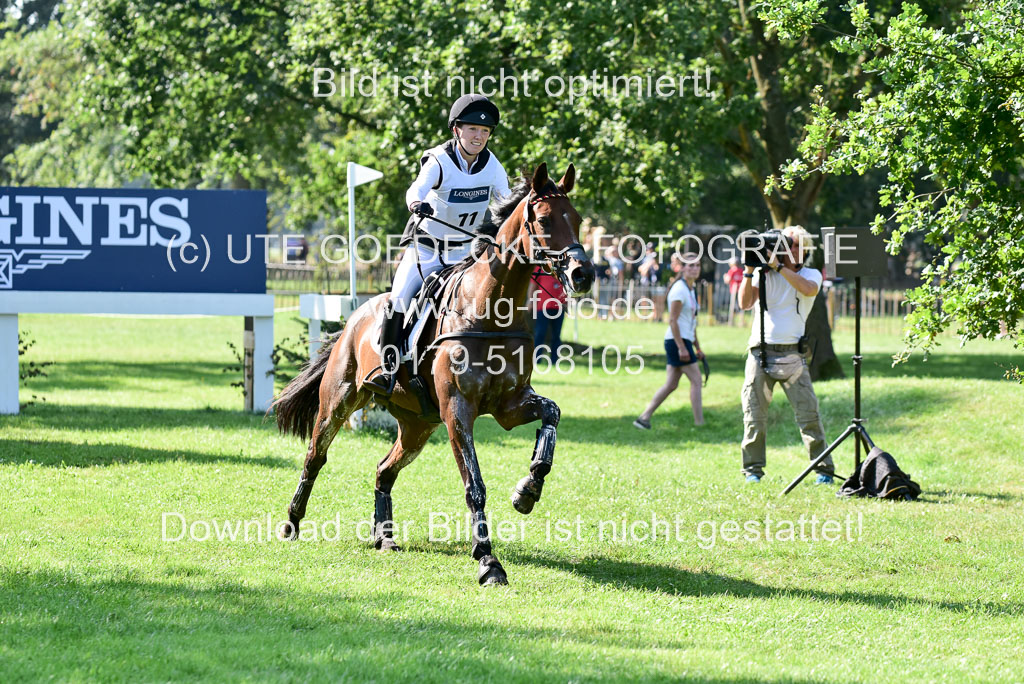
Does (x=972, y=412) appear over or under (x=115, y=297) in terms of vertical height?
under

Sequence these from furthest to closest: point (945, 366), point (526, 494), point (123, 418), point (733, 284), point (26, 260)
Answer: point (733, 284)
point (945, 366)
point (26, 260)
point (123, 418)
point (526, 494)

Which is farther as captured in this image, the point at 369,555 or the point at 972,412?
the point at 972,412

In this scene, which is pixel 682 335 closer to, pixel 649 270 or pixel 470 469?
pixel 470 469

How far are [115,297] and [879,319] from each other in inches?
990

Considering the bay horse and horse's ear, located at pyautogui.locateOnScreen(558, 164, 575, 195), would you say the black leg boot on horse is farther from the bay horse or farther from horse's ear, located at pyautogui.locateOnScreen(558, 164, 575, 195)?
horse's ear, located at pyautogui.locateOnScreen(558, 164, 575, 195)

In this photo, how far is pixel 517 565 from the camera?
7762 mm

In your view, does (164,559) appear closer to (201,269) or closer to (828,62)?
(201,269)

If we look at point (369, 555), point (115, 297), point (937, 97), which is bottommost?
point (369, 555)

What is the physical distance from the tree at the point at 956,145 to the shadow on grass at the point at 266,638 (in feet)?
11.7

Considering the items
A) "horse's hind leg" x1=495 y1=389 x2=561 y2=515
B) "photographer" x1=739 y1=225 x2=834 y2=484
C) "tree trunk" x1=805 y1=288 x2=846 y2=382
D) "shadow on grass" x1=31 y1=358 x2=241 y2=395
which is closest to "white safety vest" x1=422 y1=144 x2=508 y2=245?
"horse's hind leg" x1=495 y1=389 x2=561 y2=515

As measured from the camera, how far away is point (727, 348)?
28.3 m

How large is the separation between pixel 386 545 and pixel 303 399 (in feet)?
5.18

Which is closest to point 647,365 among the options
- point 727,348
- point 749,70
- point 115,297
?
point 727,348

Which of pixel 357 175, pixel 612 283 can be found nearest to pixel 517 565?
pixel 357 175
